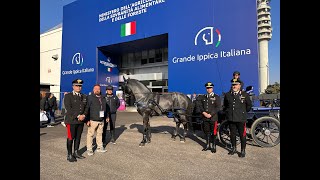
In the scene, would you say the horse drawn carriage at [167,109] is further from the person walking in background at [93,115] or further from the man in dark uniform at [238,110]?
the person walking in background at [93,115]

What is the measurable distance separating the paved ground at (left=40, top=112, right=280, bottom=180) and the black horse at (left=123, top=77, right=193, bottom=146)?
0.88 m

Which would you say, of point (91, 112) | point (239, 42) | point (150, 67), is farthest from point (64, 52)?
point (91, 112)

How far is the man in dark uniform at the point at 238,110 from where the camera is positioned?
4738mm

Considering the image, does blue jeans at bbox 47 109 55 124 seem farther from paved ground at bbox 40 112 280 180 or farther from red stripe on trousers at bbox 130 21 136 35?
red stripe on trousers at bbox 130 21 136 35

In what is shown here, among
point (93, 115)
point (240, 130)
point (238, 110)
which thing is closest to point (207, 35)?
point (238, 110)

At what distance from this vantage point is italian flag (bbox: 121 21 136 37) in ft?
57.5

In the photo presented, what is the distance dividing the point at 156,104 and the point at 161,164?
2.40 metres

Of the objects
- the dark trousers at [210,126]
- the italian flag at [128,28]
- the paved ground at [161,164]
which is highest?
the italian flag at [128,28]

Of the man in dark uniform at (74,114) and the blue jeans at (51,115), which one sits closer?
the man in dark uniform at (74,114)

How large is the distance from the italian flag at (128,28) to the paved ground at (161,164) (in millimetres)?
13418

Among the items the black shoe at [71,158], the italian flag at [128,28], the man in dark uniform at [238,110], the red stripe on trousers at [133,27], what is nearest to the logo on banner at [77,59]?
the italian flag at [128,28]

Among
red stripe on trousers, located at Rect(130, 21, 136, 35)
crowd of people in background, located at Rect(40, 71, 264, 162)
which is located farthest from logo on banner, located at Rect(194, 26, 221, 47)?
crowd of people in background, located at Rect(40, 71, 264, 162)
